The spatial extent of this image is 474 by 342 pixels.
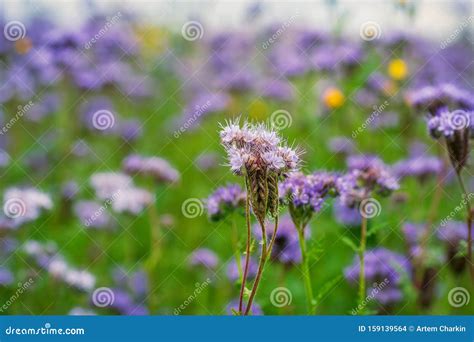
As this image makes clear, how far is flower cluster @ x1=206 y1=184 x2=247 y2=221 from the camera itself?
9.17ft

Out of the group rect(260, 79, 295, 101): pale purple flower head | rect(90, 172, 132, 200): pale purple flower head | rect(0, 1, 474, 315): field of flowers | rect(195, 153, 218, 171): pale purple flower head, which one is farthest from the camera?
rect(260, 79, 295, 101): pale purple flower head

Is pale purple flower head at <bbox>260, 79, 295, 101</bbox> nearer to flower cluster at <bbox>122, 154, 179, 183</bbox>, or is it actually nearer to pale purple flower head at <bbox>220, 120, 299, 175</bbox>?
flower cluster at <bbox>122, 154, 179, 183</bbox>

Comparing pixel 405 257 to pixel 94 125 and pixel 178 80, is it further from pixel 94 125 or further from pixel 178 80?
pixel 178 80


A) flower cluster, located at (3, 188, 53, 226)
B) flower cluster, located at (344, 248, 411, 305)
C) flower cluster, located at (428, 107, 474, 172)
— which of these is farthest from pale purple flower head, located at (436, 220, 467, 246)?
flower cluster, located at (3, 188, 53, 226)

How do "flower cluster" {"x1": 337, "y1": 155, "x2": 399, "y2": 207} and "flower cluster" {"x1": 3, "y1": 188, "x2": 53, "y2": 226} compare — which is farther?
"flower cluster" {"x1": 3, "y1": 188, "x2": 53, "y2": 226}

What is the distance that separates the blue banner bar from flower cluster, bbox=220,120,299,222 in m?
0.98

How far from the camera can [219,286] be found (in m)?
3.82

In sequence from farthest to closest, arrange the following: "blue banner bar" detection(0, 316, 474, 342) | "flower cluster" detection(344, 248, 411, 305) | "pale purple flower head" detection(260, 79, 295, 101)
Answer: "pale purple flower head" detection(260, 79, 295, 101) < "flower cluster" detection(344, 248, 411, 305) < "blue banner bar" detection(0, 316, 474, 342)

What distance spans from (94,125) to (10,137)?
0.65 m

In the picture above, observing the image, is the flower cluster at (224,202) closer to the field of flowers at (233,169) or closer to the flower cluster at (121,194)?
the field of flowers at (233,169)

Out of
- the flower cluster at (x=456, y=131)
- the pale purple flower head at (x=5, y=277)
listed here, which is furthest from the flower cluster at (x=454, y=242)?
the pale purple flower head at (x=5, y=277)

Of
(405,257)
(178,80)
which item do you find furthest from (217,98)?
(405,257)

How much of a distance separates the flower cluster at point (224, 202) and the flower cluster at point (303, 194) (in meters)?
0.27

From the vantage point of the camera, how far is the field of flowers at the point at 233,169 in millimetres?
2881
